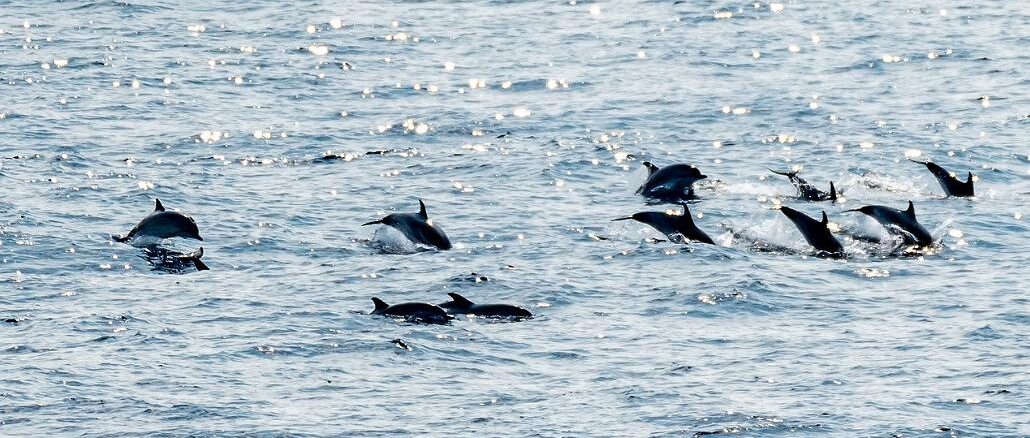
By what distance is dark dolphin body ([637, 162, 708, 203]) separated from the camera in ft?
109

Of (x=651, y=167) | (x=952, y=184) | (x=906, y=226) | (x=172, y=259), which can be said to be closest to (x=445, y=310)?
(x=172, y=259)

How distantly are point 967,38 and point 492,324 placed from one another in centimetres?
3316

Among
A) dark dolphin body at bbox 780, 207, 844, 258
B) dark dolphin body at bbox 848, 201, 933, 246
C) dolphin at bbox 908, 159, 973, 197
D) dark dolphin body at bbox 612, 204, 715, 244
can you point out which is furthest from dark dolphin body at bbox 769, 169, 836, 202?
dark dolphin body at bbox 612, 204, 715, 244

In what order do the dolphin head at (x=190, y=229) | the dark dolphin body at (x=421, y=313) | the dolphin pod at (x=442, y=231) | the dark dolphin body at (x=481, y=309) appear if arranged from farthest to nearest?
the dolphin head at (x=190, y=229) → the dolphin pod at (x=442, y=231) → the dark dolphin body at (x=481, y=309) → the dark dolphin body at (x=421, y=313)

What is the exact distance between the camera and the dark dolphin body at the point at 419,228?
29.5m

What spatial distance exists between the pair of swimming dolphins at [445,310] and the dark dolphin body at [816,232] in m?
6.29

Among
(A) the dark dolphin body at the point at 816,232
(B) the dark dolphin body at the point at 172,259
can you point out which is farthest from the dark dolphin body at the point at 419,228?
(A) the dark dolphin body at the point at 816,232

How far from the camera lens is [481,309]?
2511cm

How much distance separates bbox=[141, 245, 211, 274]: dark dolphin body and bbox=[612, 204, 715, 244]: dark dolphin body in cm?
704

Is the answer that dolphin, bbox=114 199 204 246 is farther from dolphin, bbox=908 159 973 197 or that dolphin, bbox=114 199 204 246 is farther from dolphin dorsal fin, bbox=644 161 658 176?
dolphin, bbox=908 159 973 197

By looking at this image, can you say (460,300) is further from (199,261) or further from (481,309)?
(199,261)

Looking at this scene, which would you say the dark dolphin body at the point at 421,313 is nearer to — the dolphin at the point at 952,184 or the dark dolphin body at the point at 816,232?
the dark dolphin body at the point at 816,232

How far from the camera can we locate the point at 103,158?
3722 centimetres

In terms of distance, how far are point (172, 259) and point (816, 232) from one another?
10.7 meters
